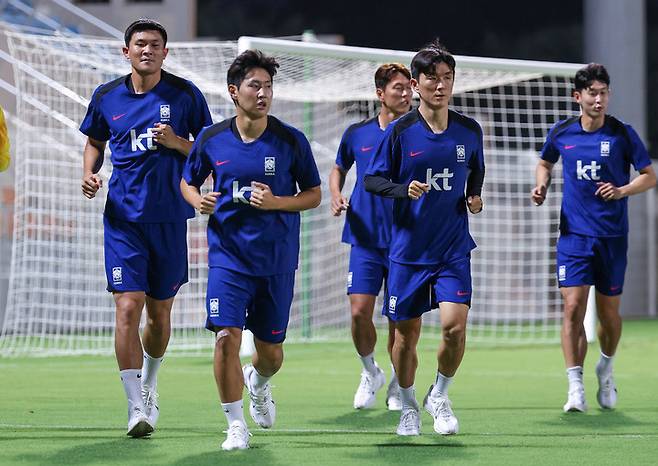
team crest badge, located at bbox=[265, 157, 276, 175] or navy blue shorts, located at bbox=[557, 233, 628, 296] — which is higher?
team crest badge, located at bbox=[265, 157, 276, 175]

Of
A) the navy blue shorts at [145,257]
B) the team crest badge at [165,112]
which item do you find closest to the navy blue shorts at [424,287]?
the navy blue shorts at [145,257]

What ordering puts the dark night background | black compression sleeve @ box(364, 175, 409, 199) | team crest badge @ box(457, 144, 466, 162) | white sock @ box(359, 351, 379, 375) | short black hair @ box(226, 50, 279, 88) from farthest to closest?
1. the dark night background
2. white sock @ box(359, 351, 379, 375)
3. team crest badge @ box(457, 144, 466, 162)
4. black compression sleeve @ box(364, 175, 409, 199)
5. short black hair @ box(226, 50, 279, 88)

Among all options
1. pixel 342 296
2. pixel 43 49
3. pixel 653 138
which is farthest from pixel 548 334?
pixel 653 138

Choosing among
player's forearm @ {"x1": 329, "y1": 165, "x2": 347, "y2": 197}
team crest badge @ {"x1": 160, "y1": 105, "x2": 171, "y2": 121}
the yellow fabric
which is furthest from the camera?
player's forearm @ {"x1": 329, "y1": 165, "x2": 347, "y2": 197}

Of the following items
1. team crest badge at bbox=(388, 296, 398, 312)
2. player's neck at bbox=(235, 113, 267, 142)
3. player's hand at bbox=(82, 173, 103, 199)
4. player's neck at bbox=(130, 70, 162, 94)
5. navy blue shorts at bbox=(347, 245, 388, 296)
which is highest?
player's neck at bbox=(130, 70, 162, 94)

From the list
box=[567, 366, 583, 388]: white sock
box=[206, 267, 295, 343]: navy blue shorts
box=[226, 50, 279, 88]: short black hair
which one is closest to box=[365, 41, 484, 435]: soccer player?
box=[206, 267, 295, 343]: navy blue shorts

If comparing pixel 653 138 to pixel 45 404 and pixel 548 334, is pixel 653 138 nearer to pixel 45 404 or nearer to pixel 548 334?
pixel 548 334

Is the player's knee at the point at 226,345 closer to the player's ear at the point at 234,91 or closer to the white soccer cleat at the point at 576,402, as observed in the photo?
the player's ear at the point at 234,91

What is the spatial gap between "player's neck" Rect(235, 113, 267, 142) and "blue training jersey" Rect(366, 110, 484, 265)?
68 centimetres

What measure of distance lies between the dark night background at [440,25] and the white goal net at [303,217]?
1498cm

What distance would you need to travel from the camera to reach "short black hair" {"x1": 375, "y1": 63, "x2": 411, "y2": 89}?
804 centimetres

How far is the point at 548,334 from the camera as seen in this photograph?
15164 mm

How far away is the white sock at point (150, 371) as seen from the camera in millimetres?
6949

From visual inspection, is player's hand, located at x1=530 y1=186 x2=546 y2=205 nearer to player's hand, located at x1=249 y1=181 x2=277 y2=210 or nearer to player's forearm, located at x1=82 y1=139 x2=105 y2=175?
player's hand, located at x1=249 y1=181 x2=277 y2=210
